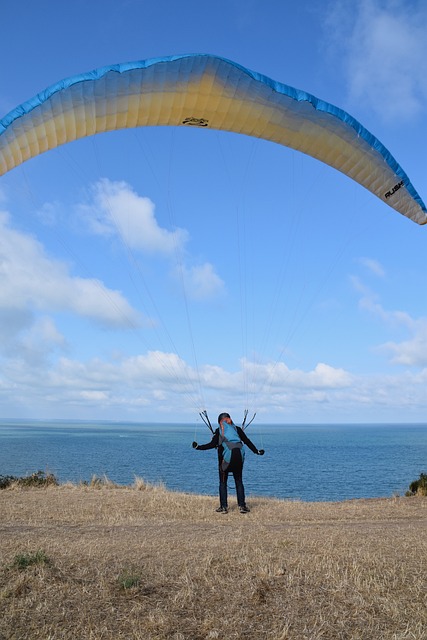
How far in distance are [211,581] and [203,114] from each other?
798 centimetres

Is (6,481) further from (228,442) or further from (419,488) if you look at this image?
(419,488)

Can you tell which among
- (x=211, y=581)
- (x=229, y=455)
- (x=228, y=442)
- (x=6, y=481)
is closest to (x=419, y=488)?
(x=229, y=455)

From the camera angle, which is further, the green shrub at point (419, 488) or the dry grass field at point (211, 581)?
the green shrub at point (419, 488)

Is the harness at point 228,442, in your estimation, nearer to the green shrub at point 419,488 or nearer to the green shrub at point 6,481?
the green shrub at point 419,488

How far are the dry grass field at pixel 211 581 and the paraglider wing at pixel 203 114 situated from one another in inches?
246

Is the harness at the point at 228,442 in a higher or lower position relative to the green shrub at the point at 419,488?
higher

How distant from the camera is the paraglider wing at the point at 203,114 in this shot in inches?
363

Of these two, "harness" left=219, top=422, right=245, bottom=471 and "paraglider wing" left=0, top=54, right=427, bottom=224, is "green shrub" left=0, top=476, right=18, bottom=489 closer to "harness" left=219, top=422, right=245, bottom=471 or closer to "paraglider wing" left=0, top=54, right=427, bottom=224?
"harness" left=219, top=422, right=245, bottom=471

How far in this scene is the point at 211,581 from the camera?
620cm

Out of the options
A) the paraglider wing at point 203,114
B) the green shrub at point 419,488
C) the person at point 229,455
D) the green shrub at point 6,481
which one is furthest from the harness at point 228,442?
the green shrub at point 6,481

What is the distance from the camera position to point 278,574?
21.1ft

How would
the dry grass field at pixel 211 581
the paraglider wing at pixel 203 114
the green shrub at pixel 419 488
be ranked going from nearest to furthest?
Result: the dry grass field at pixel 211 581, the paraglider wing at pixel 203 114, the green shrub at pixel 419 488

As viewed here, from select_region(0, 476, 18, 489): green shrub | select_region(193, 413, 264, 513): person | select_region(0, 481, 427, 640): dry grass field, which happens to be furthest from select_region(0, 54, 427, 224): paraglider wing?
select_region(0, 476, 18, 489): green shrub

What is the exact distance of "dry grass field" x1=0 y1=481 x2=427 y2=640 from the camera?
5246mm
